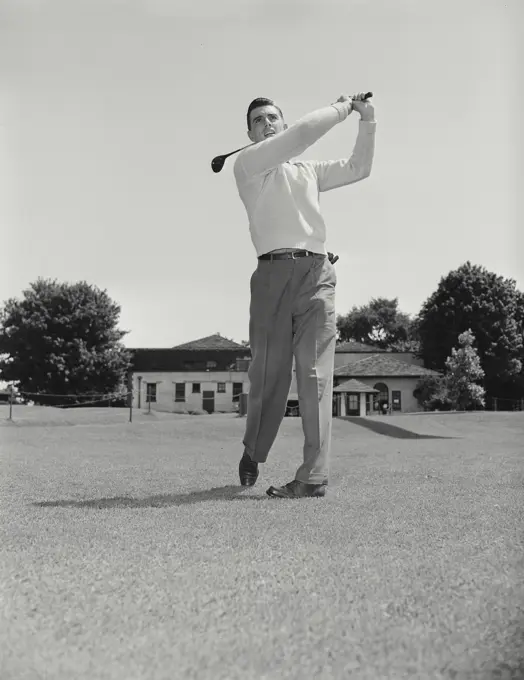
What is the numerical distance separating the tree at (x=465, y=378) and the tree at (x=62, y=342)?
22458 millimetres

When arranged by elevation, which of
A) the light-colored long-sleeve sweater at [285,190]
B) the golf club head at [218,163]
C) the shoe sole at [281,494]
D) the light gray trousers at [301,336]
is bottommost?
the shoe sole at [281,494]

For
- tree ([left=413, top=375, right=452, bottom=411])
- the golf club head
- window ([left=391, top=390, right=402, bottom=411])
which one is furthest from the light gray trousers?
window ([left=391, top=390, right=402, bottom=411])

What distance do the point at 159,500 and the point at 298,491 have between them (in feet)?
2.35

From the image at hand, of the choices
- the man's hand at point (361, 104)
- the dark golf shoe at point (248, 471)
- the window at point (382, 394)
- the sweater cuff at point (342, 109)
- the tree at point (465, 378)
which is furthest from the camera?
the window at point (382, 394)

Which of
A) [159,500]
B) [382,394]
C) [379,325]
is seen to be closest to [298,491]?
[159,500]

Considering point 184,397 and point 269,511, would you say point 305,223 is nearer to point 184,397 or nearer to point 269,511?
point 269,511

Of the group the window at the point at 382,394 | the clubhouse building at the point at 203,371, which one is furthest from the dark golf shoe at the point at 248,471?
the clubhouse building at the point at 203,371

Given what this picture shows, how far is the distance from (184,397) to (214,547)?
6425 cm

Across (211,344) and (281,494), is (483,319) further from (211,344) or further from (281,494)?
(281,494)

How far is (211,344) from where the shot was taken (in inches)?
2751

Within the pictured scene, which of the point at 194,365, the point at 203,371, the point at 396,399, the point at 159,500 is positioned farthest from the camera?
the point at 194,365

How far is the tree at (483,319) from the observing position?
50.0 m

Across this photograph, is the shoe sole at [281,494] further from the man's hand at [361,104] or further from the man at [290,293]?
the man's hand at [361,104]

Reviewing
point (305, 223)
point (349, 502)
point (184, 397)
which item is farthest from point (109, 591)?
point (184, 397)
